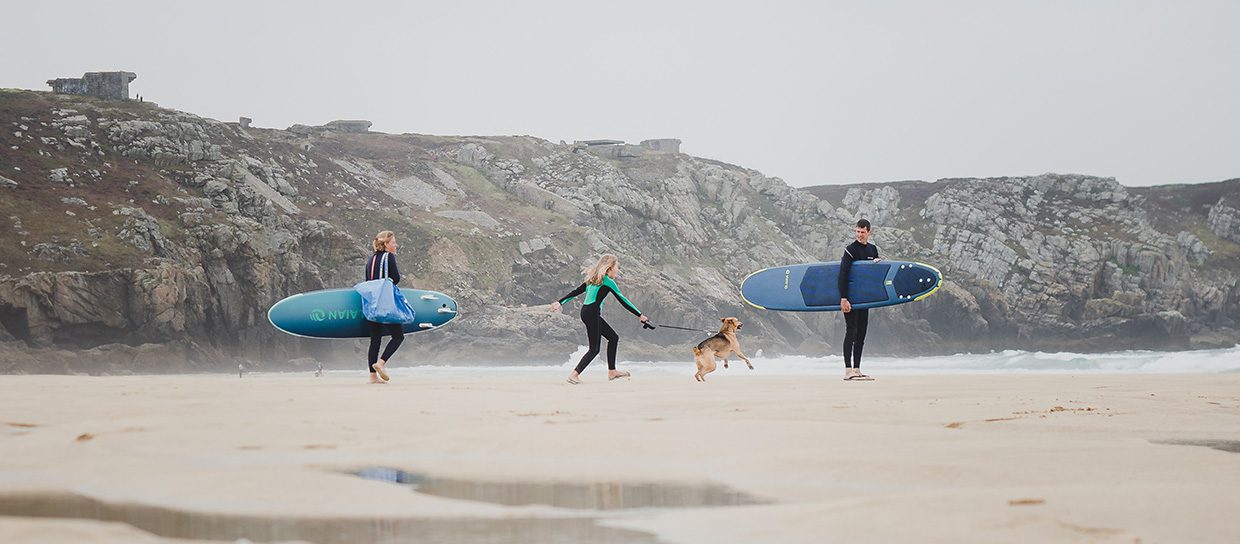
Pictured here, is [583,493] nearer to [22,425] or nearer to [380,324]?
[22,425]

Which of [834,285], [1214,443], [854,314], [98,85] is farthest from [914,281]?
[98,85]

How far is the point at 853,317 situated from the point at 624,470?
8.12 metres

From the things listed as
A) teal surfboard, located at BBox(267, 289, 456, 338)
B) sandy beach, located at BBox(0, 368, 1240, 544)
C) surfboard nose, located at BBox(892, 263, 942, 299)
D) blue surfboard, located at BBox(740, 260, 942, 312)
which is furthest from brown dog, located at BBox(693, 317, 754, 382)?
sandy beach, located at BBox(0, 368, 1240, 544)

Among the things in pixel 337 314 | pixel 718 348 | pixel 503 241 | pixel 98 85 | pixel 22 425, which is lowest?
pixel 22 425

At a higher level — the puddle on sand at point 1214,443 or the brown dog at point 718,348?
the brown dog at point 718,348

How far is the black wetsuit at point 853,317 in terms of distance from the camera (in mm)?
11797

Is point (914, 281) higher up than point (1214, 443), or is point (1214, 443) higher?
point (914, 281)

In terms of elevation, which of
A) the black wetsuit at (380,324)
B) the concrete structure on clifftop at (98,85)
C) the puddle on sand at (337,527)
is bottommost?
the puddle on sand at (337,527)

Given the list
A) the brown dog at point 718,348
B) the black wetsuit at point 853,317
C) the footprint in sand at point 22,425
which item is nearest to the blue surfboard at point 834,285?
the black wetsuit at point 853,317

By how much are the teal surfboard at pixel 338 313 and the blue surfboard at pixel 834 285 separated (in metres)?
4.87

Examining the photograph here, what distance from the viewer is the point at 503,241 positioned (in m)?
53.3

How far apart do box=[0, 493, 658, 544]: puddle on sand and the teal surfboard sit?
10708 millimetres

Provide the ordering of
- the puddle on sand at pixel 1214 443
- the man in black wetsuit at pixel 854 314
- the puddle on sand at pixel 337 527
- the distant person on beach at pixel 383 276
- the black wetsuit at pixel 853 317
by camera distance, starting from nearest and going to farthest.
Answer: the puddle on sand at pixel 337 527 → the puddle on sand at pixel 1214 443 → the distant person on beach at pixel 383 276 → the man in black wetsuit at pixel 854 314 → the black wetsuit at pixel 853 317

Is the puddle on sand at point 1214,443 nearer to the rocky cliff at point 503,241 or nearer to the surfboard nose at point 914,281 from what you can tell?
the surfboard nose at point 914,281
